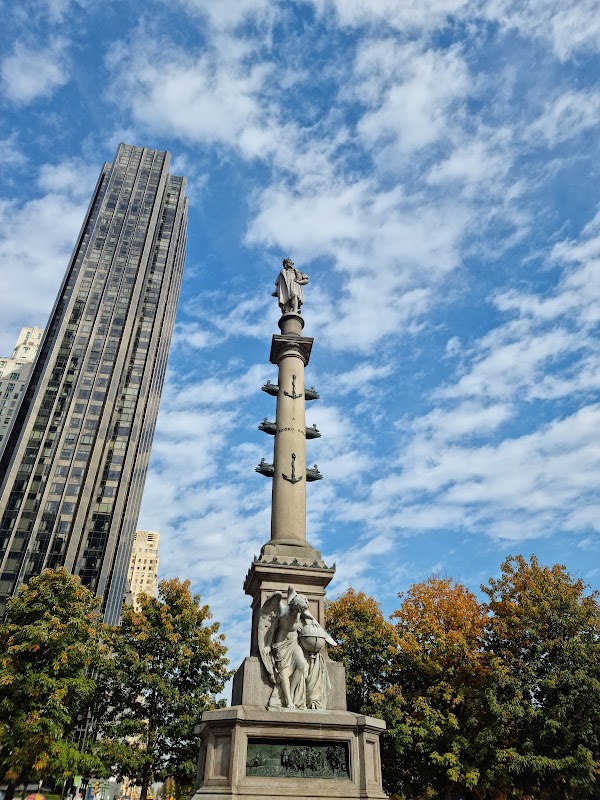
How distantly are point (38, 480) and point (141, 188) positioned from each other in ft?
170

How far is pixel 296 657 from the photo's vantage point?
1109cm

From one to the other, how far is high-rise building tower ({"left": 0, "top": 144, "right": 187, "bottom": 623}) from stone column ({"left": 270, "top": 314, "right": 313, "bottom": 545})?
4611 cm

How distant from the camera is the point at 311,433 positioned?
51.5 ft

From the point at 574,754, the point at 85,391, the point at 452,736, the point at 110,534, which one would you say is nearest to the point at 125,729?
the point at 452,736

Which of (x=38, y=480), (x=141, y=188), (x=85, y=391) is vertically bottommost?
(x=38, y=480)

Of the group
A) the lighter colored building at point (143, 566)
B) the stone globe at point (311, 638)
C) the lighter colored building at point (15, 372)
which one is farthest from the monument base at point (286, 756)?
the lighter colored building at point (143, 566)

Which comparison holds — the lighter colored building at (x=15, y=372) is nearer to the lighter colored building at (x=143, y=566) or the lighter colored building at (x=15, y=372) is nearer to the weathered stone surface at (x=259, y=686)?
the lighter colored building at (x=143, y=566)

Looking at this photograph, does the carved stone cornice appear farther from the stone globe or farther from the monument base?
the monument base

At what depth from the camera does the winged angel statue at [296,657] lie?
1091cm

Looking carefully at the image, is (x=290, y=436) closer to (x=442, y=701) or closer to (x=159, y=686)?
(x=159, y=686)

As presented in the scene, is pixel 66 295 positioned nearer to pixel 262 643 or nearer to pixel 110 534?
pixel 110 534

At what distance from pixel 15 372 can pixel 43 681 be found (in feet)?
283

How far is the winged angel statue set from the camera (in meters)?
10.9

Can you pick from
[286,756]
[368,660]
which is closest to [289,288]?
[286,756]
